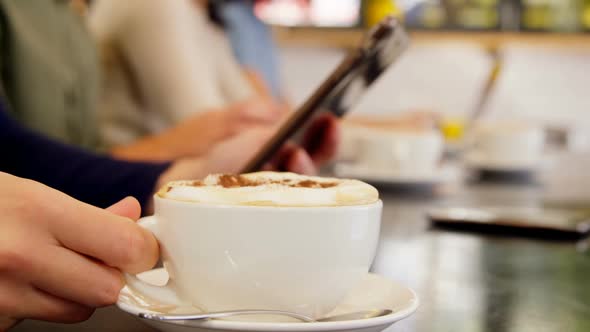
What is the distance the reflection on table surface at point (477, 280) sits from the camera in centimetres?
42

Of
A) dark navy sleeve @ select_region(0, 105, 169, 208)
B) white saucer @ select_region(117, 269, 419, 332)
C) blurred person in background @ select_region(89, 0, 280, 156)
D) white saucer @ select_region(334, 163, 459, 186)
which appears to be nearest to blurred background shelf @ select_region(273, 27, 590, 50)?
blurred person in background @ select_region(89, 0, 280, 156)

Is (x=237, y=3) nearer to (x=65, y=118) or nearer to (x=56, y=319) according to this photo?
(x=65, y=118)

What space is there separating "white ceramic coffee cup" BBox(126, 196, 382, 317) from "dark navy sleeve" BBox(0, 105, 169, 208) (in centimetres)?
44

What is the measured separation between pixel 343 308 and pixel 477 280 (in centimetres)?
18

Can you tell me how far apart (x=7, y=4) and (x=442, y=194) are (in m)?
0.73

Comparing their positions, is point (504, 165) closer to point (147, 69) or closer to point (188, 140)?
point (188, 140)

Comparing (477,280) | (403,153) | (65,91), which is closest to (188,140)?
(65,91)

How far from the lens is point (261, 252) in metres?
0.36

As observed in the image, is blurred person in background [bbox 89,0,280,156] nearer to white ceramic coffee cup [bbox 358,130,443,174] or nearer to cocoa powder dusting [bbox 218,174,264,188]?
white ceramic coffee cup [bbox 358,130,443,174]

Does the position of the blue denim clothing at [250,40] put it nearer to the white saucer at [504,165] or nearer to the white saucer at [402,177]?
the white saucer at [504,165]

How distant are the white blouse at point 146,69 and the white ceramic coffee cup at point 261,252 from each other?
1356 millimetres

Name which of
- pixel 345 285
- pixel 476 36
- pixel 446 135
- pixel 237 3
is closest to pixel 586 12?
pixel 476 36

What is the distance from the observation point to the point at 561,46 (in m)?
3.59

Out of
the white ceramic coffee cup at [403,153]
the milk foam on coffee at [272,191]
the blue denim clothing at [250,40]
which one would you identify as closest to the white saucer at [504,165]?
the white ceramic coffee cup at [403,153]
